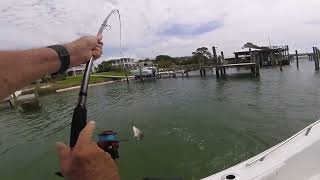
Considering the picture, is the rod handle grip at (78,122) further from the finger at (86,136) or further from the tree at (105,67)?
the tree at (105,67)

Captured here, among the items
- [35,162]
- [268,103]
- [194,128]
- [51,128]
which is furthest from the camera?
[268,103]

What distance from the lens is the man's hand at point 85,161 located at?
1.32m

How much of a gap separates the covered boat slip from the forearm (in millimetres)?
3078

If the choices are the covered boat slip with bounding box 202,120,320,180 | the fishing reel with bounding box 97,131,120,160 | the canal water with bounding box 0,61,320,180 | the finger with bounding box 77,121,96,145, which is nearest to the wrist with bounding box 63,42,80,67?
the finger with bounding box 77,121,96,145

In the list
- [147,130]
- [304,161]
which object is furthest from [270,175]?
[147,130]

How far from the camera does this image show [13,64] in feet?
4.29

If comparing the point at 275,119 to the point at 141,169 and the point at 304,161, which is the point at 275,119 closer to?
the point at 141,169

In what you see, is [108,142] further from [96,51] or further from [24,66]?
[24,66]

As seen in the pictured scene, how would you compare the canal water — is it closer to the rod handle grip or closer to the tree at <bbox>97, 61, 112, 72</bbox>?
the rod handle grip

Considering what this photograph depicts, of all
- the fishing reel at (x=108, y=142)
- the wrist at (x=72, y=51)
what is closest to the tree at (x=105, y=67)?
the fishing reel at (x=108, y=142)

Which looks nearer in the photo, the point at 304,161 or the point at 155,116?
the point at 304,161

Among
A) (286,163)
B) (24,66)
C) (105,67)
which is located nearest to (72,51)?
(24,66)

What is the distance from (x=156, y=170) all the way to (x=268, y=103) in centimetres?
1270

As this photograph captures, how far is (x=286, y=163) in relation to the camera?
4.55m
